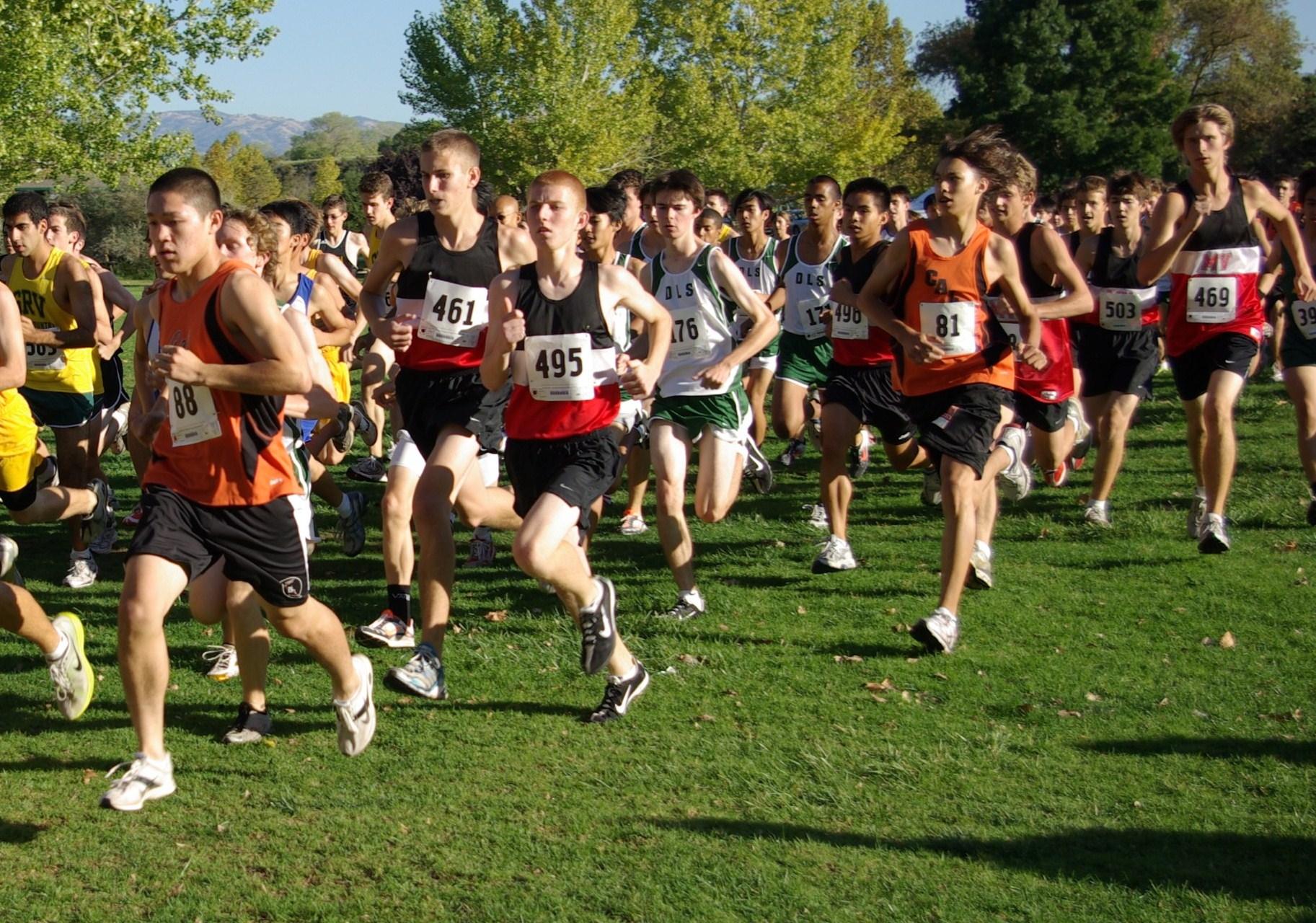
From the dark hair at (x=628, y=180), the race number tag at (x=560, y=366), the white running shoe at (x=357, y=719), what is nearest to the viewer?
the white running shoe at (x=357, y=719)

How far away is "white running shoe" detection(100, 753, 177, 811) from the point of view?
4.34 meters

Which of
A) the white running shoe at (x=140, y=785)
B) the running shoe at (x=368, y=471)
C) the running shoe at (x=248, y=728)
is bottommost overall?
the running shoe at (x=248, y=728)

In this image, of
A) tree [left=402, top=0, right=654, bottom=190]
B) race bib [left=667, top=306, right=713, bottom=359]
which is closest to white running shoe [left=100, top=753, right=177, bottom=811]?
race bib [left=667, top=306, right=713, bottom=359]

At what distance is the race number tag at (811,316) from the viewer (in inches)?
398

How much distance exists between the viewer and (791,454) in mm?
12023

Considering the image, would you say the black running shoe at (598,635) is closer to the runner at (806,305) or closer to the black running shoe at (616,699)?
the black running shoe at (616,699)

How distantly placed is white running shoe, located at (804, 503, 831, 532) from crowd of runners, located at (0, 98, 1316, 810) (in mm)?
36

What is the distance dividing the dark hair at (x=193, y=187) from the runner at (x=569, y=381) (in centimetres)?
132

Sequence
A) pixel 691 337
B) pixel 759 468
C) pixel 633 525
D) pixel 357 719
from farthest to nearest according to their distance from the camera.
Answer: pixel 633 525
pixel 759 468
pixel 691 337
pixel 357 719

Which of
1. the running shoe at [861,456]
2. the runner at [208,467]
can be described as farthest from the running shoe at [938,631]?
the running shoe at [861,456]

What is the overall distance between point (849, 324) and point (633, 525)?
2.10 meters

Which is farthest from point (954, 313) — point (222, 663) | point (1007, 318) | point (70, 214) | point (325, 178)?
point (325, 178)

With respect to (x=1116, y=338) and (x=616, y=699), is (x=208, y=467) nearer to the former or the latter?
(x=616, y=699)

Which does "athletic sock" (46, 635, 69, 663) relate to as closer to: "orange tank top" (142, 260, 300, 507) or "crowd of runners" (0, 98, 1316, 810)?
"crowd of runners" (0, 98, 1316, 810)
